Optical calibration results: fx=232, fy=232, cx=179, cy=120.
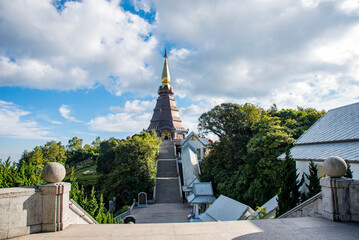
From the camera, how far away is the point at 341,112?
44.5 ft

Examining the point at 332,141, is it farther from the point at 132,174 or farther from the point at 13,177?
the point at 132,174

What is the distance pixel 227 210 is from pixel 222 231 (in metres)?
7.86

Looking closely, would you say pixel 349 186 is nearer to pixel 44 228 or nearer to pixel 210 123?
pixel 44 228

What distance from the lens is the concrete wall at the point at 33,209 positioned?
417 centimetres

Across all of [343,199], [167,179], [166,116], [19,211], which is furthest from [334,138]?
[166,116]

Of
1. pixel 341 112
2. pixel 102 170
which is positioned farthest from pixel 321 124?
pixel 102 170

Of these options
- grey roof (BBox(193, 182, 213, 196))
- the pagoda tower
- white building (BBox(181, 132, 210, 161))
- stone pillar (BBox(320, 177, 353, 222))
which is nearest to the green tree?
the pagoda tower

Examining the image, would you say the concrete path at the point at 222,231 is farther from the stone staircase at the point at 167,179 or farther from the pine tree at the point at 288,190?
the stone staircase at the point at 167,179

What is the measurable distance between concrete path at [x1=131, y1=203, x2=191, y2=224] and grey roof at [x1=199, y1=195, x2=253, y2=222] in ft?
19.6

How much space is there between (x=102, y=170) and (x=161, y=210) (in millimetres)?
17496

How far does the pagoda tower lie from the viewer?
170ft

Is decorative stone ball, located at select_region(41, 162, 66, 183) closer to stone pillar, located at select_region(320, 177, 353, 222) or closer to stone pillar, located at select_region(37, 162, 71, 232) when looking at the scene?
stone pillar, located at select_region(37, 162, 71, 232)

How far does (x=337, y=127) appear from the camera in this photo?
1253 cm

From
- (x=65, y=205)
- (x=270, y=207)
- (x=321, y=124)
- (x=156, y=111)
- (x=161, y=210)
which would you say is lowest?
(x=161, y=210)
